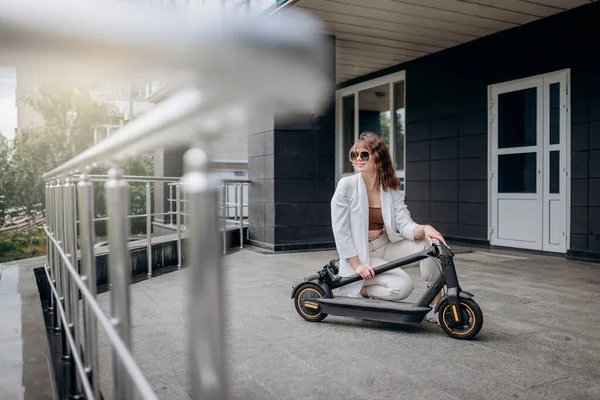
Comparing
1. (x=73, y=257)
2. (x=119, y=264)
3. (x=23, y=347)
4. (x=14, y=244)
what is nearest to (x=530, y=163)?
(x=73, y=257)

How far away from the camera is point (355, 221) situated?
3.20m

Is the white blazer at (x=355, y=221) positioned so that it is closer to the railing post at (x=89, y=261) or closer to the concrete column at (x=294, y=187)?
the railing post at (x=89, y=261)

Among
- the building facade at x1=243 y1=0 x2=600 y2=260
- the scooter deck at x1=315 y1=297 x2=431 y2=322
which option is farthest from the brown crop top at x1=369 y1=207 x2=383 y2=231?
the building facade at x1=243 y1=0 x2=600 y2=260

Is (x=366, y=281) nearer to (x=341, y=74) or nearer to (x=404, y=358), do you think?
(x=404, y=358)

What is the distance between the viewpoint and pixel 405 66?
8.74m

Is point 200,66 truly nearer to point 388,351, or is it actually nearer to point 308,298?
point 388,351

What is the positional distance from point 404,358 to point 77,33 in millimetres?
2415

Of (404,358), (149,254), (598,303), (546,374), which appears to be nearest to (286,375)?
(404,358)

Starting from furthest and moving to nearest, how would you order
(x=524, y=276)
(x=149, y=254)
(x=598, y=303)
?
1. (x=149, y=254)
2. (x=524, y=276)
3. (x=598, y=303)

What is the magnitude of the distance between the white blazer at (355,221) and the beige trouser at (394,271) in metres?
0.07

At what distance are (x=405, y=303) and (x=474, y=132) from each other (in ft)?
16.3

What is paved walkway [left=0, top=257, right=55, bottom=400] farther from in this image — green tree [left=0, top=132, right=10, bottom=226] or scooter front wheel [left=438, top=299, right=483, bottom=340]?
green tree [left=0, top=132, right=10, bottom=226]

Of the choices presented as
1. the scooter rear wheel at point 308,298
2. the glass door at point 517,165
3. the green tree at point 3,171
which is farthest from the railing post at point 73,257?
the green tree at point 3,171

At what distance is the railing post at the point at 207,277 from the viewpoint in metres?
0.58
